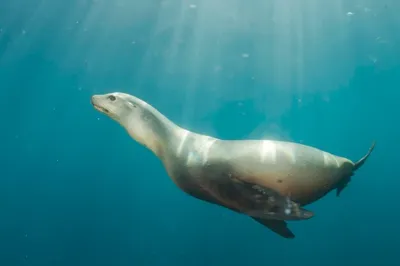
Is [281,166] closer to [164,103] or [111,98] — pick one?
[111,98]

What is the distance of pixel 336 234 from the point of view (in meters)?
23.6

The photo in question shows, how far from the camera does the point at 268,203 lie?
353cm

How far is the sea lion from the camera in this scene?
11.8ft

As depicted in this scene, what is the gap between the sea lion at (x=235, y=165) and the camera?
11.8ft

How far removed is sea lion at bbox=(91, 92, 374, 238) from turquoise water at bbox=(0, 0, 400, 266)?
12964mm

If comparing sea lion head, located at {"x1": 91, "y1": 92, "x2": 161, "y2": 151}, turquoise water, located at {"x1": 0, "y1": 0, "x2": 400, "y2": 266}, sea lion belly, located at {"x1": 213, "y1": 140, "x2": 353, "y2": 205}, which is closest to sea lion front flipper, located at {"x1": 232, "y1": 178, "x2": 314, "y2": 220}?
sea lion belly, located at {"x1": 213, "y1": 140, "x2": 353, "y2": 205}

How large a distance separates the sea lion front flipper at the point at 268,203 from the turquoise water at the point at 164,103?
44.5 feet

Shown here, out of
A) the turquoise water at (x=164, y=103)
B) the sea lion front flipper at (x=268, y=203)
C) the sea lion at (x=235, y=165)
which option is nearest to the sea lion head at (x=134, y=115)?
the sea lion at (x=235, y=165)

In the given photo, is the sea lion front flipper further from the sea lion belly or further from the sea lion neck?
the sea lion neck

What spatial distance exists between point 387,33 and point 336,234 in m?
12.0

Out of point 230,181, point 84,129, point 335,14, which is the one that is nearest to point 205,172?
point 230,181

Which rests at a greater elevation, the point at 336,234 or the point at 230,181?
the point at 230,181

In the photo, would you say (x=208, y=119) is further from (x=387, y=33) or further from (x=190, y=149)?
(x=190, y=149)

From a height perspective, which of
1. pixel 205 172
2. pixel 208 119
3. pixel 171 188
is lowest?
pixel 171 188
